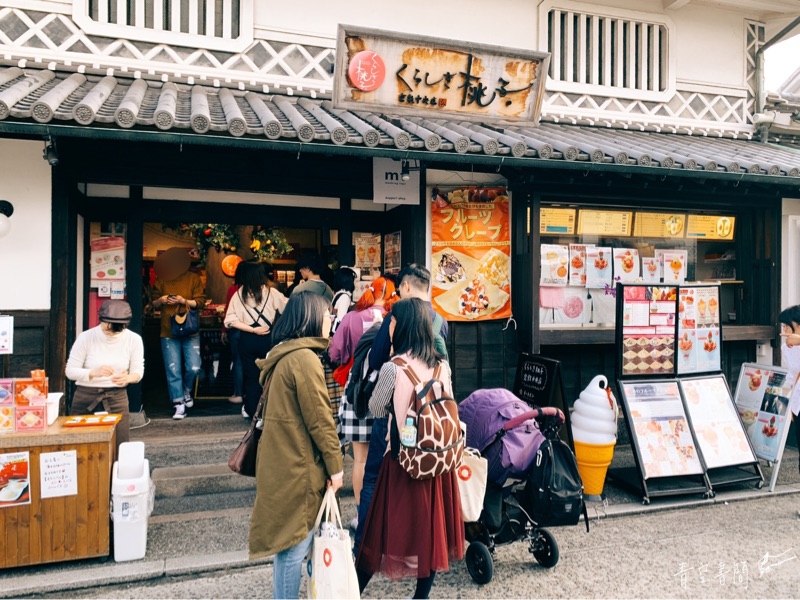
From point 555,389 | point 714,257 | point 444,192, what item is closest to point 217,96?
point 444,192

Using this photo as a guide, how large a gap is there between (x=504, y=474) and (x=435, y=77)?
4.68 m

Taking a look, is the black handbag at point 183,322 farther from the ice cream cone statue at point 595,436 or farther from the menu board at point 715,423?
the menu board at point 715,423

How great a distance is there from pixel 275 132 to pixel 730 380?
759 cm

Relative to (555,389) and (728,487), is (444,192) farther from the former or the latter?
(728,487)

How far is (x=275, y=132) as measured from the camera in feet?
17.0

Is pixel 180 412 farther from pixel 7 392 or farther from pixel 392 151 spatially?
pixel 392 151

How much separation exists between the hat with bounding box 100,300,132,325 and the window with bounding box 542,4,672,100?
685 cm

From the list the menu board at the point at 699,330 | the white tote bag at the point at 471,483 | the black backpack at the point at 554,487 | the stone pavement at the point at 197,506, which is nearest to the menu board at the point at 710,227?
the menu board at the point at 699,330

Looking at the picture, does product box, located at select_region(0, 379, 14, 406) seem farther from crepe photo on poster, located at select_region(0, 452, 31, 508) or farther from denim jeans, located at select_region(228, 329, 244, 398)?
denim jeans, located at select_region(228, 329, 244, 398)

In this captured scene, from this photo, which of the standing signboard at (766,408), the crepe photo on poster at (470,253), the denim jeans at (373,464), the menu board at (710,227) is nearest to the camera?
the denim jeans at (373,464)

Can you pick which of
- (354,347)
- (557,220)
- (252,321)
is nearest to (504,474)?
(354,347)

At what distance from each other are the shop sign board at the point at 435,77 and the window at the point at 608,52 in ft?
6.21

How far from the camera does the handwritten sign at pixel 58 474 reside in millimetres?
4438

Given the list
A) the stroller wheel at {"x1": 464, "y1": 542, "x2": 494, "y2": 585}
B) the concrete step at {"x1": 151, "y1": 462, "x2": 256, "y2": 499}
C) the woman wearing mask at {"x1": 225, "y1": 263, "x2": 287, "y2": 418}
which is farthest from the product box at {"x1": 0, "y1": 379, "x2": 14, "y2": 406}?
the stroller wheel at {"x1": 464, "y1": 542, "x2": 494, "y2": 585}
